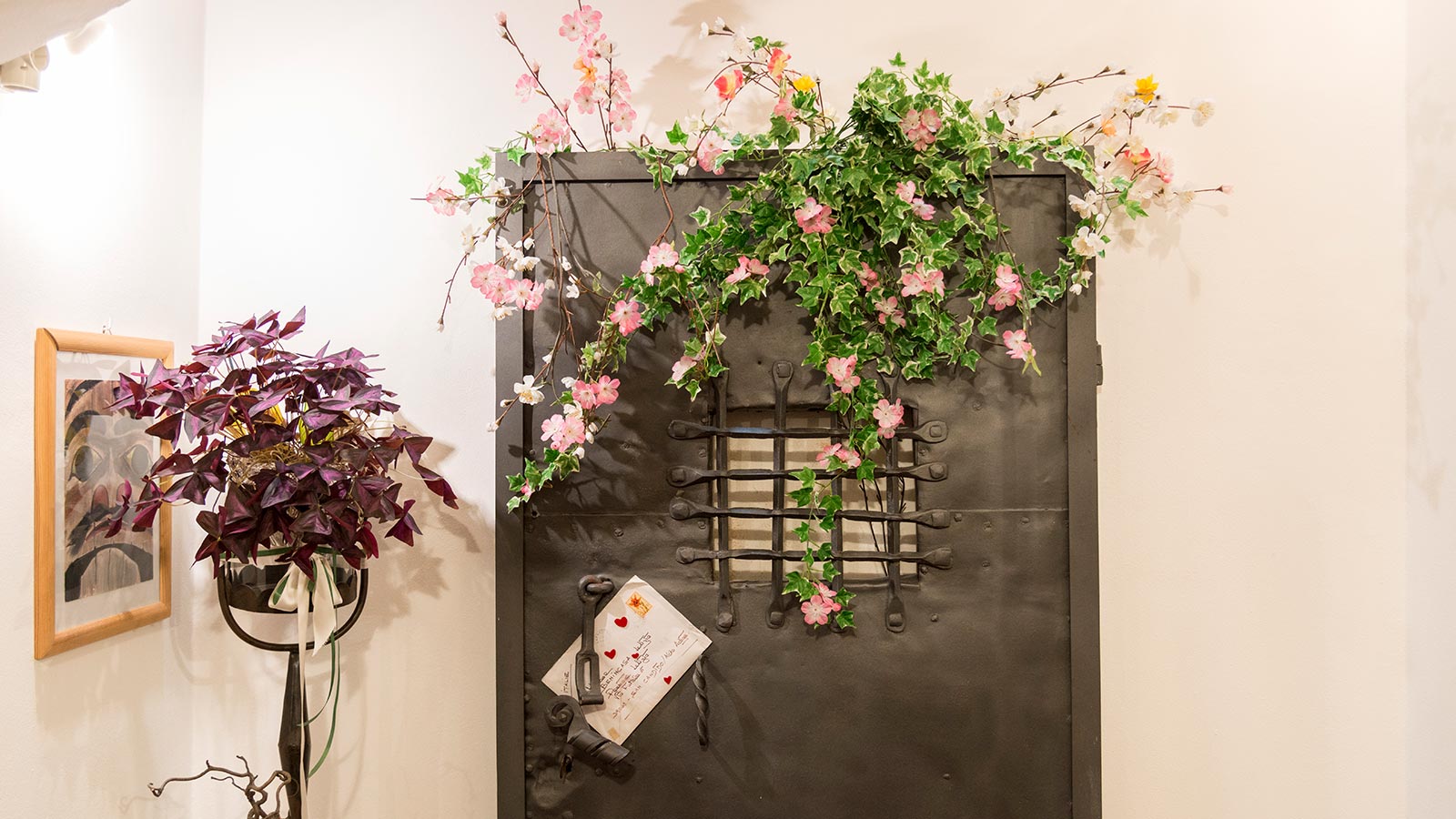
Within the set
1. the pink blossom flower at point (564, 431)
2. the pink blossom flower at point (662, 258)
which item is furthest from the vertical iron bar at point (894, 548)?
the pink blossom flower at point (564, 431)

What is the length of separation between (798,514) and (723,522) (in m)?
0.14

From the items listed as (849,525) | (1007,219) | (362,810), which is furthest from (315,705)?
(1007,219)

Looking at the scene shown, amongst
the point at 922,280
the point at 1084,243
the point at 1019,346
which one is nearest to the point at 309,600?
the point at 922,280

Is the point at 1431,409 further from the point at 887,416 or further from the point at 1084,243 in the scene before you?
the point at 887,416

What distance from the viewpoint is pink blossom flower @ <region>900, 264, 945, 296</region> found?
53.8 inches

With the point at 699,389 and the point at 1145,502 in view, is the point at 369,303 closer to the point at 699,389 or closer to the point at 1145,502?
the point at 699,389

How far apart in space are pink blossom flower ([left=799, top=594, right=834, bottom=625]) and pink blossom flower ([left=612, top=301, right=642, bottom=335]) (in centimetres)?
58

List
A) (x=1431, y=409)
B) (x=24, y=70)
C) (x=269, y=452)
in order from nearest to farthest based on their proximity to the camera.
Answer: (x=24, y=70) < (x=269, y=452) < (x=1431, y=409)

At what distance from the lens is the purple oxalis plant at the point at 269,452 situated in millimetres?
1256

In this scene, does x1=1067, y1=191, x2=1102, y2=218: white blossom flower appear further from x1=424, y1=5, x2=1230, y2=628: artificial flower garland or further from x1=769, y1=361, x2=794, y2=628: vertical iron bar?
x1=769, y1=361, x2=794, y2=628: vertical iron bar

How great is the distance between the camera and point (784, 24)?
1.64 meters

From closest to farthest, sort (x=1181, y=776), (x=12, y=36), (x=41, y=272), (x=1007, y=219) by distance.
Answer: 1. (x=12, y=36)
2. (x=41, y=272)
3. (x=1007, y=219)
4. (x=1181, y=776)

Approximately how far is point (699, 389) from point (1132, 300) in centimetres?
91

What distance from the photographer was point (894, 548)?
1.44 metres
